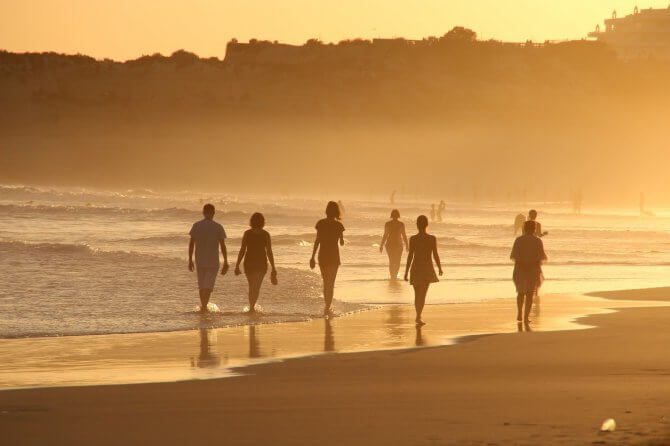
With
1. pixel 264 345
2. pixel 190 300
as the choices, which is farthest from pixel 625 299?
pixel 264 345

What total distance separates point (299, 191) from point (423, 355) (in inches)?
7096

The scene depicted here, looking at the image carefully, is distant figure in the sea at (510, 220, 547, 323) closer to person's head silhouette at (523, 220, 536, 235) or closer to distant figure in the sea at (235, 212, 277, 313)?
person's head silhouette at (523, 220, 536, 235)

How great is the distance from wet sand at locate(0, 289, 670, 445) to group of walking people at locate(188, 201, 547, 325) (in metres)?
3.14

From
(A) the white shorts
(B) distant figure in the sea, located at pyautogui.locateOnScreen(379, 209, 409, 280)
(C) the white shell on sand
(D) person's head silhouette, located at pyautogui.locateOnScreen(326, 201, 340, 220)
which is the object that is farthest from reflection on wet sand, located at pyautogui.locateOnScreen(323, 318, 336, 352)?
(B) distant figure in the sea, located at pyautogui.locateOnScreen(379, 209, 409, 280)

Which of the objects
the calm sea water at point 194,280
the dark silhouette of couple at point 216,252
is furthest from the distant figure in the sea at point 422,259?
the dark silhouette of couple at point 216,252

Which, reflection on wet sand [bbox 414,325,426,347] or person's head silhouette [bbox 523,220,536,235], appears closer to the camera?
reflection on wet sand [bbox 414,325,426,347]

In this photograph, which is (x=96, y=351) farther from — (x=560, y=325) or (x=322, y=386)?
(x=560, y=325)

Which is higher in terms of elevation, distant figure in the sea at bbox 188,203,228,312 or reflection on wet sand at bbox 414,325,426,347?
distant figure in the sea at bbox 188,203,228,312

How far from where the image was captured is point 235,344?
16.1m

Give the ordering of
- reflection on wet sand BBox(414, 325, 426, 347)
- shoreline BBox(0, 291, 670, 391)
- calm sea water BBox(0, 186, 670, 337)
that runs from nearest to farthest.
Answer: shoreline BBox(0, 291, 670, 391)
reflection on wet sand BBox(414, 325, 426, 347)
calm sea water BBox(0, 186, 670, 337)

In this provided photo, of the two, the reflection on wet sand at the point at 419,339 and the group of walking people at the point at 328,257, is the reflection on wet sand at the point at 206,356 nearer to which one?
the reflection on wet sand at the point at 419,339

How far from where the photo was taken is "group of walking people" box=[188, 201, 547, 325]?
18609 millimetres

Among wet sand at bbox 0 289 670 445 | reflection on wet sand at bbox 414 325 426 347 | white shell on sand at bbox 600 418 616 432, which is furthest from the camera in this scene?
reflection on wet sand at bbox 414 325 426 347

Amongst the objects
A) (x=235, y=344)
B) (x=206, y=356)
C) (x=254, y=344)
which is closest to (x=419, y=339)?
(x=254, y=344)
